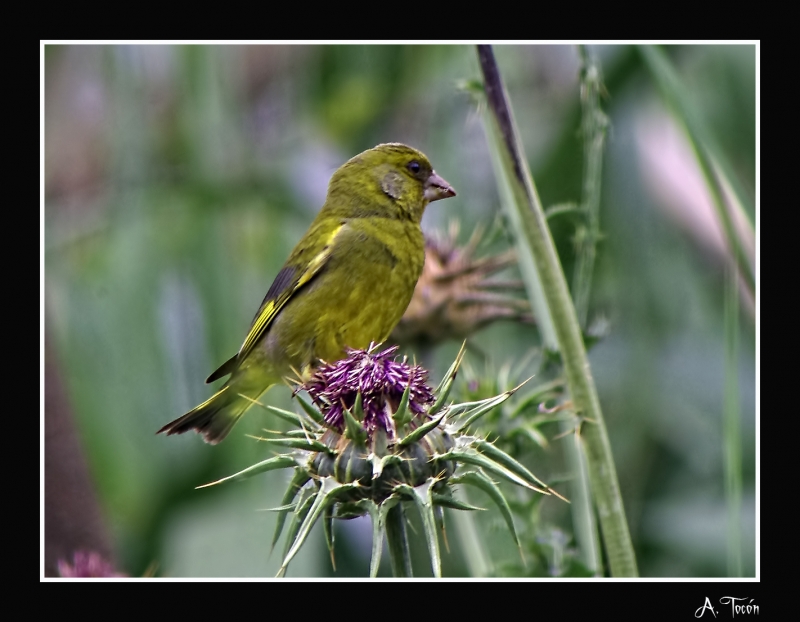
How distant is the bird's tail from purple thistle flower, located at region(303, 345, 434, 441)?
120cm

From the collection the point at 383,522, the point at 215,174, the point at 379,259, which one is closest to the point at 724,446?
the point at 379,259

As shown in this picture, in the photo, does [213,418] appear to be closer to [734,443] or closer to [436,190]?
[436,190]

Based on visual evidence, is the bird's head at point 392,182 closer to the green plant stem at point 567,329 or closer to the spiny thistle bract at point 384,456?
the green plant stem at point 567,329

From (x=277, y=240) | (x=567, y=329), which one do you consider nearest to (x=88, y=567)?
(x=567, y=329)

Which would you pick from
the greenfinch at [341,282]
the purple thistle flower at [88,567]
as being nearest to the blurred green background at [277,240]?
the greenfinch at [341,282]

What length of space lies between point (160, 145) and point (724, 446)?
3.24 m

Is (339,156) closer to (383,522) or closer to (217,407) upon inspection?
(217,407)

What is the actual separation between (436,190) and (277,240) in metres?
1.30

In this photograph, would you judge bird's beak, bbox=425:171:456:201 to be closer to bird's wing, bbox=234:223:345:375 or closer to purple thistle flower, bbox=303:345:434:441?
bird's wing, bbox=234:223:345:375

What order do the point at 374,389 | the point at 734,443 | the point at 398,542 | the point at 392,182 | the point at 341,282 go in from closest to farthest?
1. the point at 398,542
2. the point at 374,389
3. the point at 734,443
4. the point at 341,282
5. the point at 392,182

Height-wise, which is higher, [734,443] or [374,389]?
[374,389]

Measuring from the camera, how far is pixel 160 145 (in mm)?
5332

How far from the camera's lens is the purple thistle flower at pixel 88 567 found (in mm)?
3381

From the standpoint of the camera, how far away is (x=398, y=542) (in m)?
2.95
